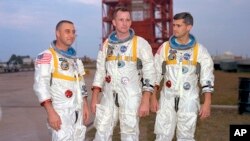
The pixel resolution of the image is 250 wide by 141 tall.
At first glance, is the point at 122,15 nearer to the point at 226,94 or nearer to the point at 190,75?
the point at 190,75

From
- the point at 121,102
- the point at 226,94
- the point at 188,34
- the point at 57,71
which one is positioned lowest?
the point at 226,94

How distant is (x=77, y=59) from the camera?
5.50 metres

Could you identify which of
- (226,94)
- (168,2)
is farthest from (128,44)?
(168,2)

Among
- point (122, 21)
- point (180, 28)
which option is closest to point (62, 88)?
point (122, 21)

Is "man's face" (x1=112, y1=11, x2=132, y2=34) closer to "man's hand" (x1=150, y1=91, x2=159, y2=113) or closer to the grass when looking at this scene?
"man's hand" (x1=150, y1=91, x2=159, y2=113)

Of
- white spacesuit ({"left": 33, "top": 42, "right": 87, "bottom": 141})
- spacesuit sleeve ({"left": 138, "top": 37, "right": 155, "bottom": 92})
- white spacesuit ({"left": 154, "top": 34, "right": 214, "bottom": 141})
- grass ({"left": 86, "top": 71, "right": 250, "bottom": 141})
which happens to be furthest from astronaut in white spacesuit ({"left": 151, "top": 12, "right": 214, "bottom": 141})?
grass ({"left": 86, "top": 71, "right": 250, "bottom": 141})

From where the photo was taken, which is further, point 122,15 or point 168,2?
point 168,2

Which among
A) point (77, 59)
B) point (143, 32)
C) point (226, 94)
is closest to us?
point (77, 59)

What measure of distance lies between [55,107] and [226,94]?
1227 cm

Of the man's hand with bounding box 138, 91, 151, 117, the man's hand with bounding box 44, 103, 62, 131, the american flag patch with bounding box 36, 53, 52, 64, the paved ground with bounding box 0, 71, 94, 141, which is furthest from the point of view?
the paved ground with bounding box 0, 71, 94, 141

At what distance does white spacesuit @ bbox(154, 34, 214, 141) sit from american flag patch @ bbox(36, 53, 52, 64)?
159 cm

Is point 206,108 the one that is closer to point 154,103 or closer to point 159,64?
point 154,103

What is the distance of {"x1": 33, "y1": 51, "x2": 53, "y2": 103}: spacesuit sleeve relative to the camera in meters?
4.97

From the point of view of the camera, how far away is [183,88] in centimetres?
560
